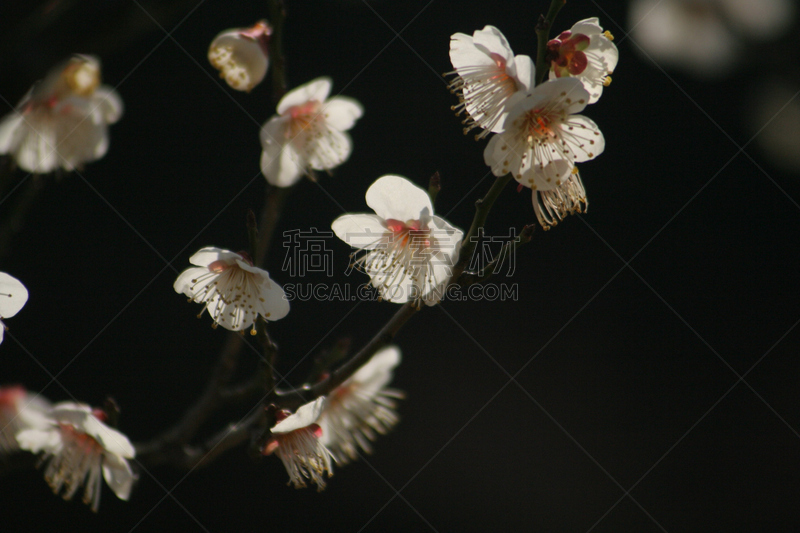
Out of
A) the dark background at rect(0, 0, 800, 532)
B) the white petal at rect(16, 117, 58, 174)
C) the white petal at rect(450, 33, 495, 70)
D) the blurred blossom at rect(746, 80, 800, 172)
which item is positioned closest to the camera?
the white petal at rect(450, 33, 495, 70)

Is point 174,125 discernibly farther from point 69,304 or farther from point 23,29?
point 23,29

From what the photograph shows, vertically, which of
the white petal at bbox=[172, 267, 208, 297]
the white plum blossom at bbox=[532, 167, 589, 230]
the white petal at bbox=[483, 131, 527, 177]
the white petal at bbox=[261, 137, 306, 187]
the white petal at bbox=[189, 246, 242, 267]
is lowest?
the white petal at bbox=[172, 267, 208, 297]

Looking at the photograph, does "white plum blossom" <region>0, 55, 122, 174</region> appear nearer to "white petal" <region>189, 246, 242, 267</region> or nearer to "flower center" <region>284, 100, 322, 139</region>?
"flower center" <region>284, 100, 322, 139</region>

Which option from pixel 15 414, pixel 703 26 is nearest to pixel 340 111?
pixel 15 414

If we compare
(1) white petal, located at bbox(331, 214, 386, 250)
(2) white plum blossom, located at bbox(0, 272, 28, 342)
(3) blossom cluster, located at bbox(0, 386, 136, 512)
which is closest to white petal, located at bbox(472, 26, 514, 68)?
(1) white petal, located at bbox(331, 214, 386, 250)

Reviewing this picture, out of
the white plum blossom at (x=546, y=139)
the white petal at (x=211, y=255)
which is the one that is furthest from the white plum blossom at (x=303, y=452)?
the white plum blossom at (x=546, y=139)

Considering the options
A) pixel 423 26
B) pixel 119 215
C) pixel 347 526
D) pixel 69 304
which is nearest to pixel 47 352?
pixel 69 304
